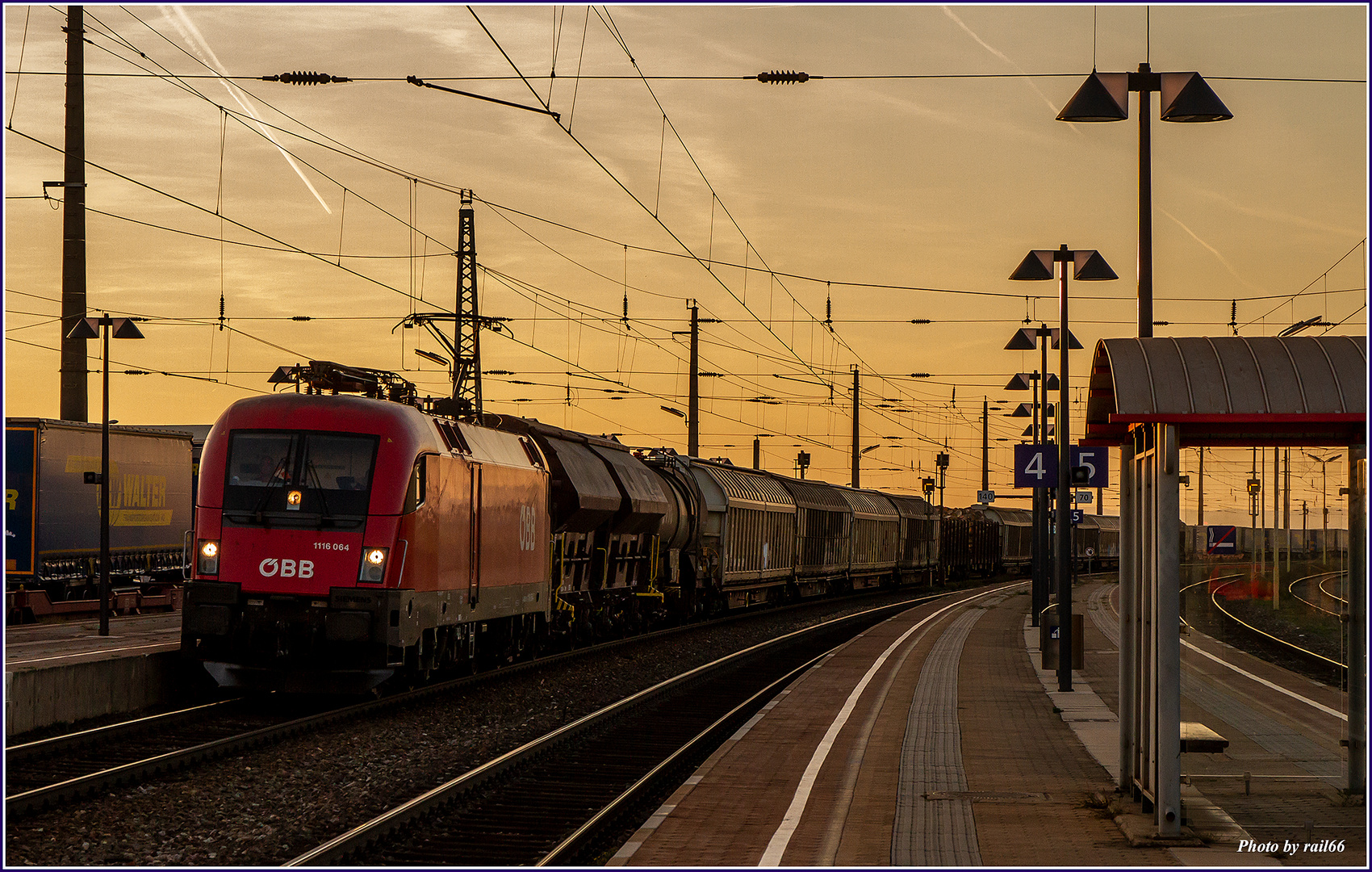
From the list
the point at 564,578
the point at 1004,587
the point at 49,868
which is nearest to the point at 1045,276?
the point at 564,578

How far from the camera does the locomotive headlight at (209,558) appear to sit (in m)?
16.1

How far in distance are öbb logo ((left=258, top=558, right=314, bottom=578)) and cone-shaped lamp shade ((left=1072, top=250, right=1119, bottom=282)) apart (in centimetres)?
1197

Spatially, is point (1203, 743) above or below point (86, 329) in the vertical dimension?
below

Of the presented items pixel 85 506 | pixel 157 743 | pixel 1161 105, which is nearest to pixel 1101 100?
pixel 1161 105

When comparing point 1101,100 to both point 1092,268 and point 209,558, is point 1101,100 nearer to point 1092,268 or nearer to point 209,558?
point 1092,268

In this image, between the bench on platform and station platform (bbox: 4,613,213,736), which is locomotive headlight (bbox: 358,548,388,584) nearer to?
station platform (bbox: 4,613,213,736)

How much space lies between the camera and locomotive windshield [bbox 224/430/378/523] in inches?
629

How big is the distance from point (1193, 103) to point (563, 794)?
889 centimetres

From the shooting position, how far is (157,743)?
13.6 m

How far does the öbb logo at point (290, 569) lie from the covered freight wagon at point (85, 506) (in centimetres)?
1514

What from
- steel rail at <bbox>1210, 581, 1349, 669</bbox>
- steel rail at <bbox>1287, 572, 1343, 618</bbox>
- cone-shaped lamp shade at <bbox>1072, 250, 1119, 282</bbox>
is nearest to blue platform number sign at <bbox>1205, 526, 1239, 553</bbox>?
steel rail at <bbox>1210, 581, 1349, 669</bbox>

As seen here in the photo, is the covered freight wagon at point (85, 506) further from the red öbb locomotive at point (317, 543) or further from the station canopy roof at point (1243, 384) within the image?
the station canopy roof at point (1243, 384)

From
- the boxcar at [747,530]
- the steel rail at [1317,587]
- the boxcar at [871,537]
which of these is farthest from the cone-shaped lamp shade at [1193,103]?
the boxcar at [871,537]

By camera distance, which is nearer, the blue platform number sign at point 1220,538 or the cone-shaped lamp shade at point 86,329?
the blue platform number sign at point 1220,538
